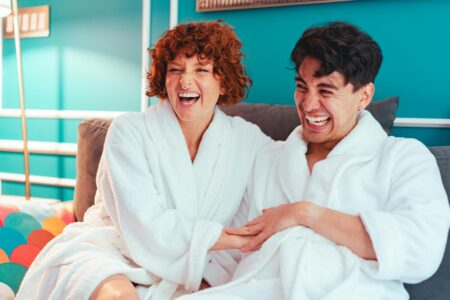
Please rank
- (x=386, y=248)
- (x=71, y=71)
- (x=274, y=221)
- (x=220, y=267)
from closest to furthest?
1. (x=386, y=248)
2. (x=274, y=221)
3. (x=220, y=267)
4. (x=71, y=71)

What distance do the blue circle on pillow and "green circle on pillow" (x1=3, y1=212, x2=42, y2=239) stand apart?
0.01m

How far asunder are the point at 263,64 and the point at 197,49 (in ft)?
2.19

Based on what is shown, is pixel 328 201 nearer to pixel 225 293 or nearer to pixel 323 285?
pixel 323 285

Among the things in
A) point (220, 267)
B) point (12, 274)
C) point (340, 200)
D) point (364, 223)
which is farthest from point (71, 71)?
point (364, 223)

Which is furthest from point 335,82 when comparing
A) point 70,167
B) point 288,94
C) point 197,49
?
point 70,167

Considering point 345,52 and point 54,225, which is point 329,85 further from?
point 54,225

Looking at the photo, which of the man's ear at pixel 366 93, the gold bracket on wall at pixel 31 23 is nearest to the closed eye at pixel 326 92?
the man's ear at pixel 366 93

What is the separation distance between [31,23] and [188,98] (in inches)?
66.2

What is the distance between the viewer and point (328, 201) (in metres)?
1.24

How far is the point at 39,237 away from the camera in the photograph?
173 cm

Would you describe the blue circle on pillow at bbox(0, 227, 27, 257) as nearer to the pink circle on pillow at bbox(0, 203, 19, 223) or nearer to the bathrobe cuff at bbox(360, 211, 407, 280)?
the pink circle on pillow at bbox(0, 203, 19, 223)

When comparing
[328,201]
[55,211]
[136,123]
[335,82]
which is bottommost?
[55,211]

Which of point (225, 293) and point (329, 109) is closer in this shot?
point (225, 293)

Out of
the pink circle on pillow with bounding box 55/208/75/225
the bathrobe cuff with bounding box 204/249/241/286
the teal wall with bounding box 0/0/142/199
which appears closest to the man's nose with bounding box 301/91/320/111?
the bathrobe cuff with bounding box 204/249/241/286
